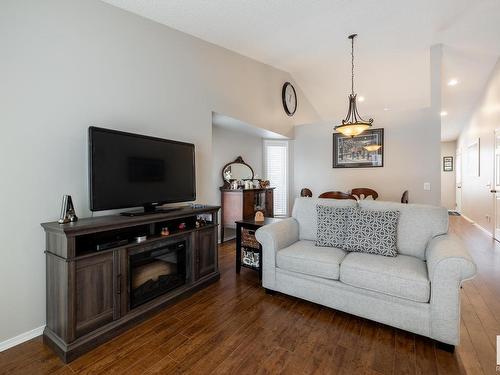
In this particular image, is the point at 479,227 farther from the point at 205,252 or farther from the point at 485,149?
the point at 205,252

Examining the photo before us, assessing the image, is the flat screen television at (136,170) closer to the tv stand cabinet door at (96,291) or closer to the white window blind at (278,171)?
the tv stand cabinet door at (96,291)

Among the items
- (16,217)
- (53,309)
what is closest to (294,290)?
(53,309)

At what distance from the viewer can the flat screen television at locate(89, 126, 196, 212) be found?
196cm

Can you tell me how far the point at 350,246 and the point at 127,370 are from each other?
79.9 inches

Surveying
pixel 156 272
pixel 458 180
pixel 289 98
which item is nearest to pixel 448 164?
pixel 458 180

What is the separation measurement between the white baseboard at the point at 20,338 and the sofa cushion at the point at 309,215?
2502 millimetres

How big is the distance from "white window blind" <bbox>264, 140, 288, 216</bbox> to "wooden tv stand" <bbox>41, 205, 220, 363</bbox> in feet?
11.5

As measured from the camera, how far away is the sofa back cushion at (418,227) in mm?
2205

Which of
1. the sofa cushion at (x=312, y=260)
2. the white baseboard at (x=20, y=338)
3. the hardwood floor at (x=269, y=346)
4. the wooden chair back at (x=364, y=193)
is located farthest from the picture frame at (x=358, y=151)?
the white baseboard at (x=20, y=338)

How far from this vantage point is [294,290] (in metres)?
2.33

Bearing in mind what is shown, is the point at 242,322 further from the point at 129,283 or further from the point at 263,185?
the point at 263,185

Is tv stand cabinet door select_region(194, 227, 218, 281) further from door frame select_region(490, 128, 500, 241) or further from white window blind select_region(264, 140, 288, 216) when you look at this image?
door frame select_region(490, 128, 500, 241)

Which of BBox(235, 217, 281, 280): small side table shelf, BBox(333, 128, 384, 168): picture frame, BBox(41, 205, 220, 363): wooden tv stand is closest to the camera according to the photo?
BBox(41, 205, 220, 363): wooden tv stand

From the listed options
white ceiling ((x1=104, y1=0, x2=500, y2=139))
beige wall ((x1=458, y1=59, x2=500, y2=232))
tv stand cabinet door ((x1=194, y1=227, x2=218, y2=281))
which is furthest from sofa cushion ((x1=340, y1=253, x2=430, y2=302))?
beige wall ((x1=458, y1=59, x2=500, y2=232))
